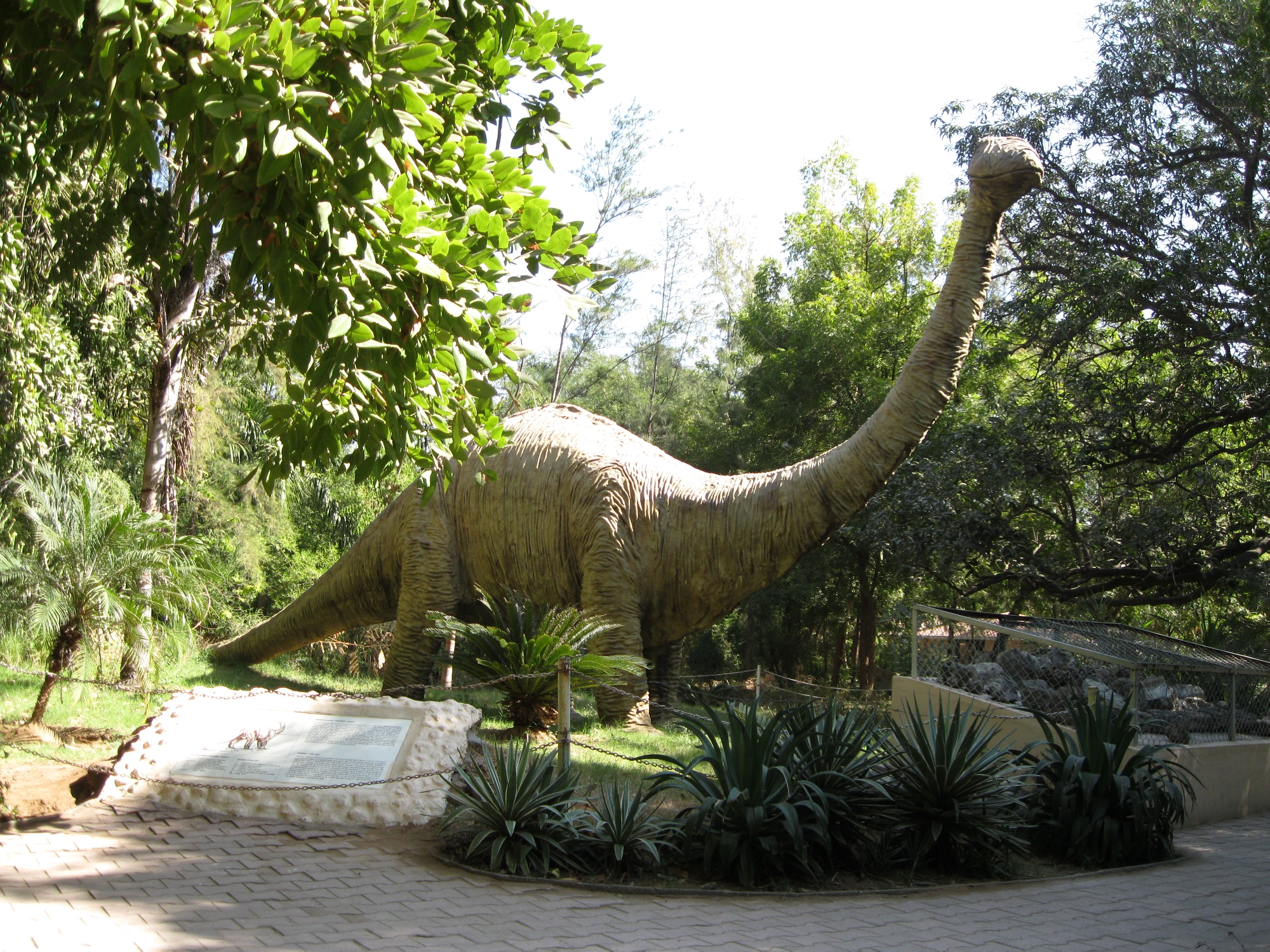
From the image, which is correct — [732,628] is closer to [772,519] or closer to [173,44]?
[772,519]

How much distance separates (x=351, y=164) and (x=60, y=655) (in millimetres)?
5414

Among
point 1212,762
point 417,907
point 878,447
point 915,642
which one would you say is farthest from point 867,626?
point 417,907

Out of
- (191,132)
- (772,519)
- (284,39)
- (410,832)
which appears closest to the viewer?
(284,39)

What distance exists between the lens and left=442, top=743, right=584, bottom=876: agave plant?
5039 mm

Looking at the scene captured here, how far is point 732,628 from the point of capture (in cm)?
2516

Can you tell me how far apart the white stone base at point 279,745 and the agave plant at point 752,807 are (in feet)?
4.93

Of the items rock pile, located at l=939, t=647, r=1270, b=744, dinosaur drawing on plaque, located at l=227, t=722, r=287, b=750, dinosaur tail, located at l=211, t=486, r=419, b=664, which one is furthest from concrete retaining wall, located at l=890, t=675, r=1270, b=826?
dinosaur tail, located at l=211, t=486, r=419, b=664

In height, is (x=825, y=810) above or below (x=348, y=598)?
below

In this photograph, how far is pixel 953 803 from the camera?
17.5ft

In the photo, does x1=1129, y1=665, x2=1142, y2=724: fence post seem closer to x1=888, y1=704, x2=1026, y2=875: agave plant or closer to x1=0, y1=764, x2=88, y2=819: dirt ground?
x1=888, y1=704, x2=1026, y2=875: agave plant

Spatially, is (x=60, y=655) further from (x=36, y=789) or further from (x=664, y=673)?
(x=664, y=673)

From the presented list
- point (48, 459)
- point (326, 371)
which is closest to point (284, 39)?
point (326, 371)

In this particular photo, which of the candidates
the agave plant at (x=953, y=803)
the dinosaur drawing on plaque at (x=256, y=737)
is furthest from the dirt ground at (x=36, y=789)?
the agave plant at (x=953, y=803)

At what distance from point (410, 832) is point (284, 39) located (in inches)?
165
